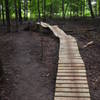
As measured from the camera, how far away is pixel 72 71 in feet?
23.6

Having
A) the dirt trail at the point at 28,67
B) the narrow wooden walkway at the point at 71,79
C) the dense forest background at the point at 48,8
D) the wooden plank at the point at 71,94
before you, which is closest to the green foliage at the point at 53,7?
the dense forest background at the point at 48,8

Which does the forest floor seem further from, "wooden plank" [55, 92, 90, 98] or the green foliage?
the green foliage

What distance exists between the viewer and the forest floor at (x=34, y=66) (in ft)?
21.4

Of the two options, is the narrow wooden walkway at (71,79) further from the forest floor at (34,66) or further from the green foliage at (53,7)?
the green foliage at (53,7)

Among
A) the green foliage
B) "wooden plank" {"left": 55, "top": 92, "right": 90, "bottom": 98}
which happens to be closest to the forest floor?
"wooden plank" {"left": 55, "top": 92, "right": 90, "bottom": 98}

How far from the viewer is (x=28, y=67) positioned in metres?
8.27

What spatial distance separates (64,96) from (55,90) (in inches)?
16.0

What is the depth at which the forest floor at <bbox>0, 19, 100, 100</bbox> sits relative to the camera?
256 inches

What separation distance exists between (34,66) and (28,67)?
24cm

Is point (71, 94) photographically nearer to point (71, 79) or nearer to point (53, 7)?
point (71, 79)

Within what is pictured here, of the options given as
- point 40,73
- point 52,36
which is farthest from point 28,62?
point 52,36

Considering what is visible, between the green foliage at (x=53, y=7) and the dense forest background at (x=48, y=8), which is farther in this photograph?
the green foliage at (x=53, y=7)

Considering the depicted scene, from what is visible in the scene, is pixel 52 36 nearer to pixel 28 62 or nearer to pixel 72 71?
pixel 28 62

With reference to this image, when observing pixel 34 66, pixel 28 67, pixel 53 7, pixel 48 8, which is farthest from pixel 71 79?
pixel 53 7
